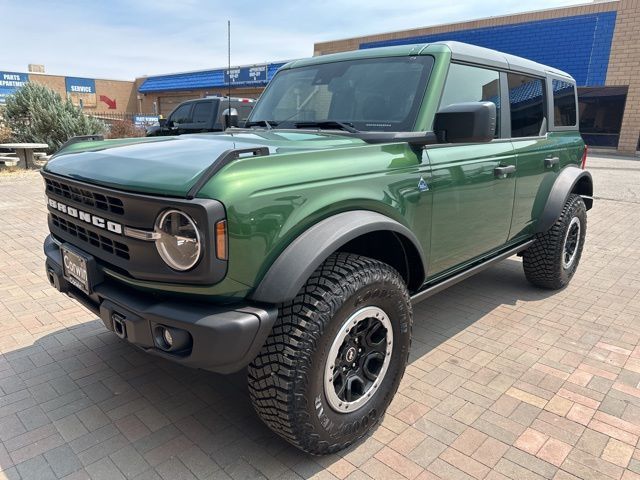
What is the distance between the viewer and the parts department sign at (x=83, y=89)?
4022 centimetres

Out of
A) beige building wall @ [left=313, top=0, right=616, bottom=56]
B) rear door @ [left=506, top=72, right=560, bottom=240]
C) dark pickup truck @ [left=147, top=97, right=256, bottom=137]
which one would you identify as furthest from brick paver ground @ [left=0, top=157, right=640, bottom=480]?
beige building wall @ [left=313, top=0, right=616, bottom=56]

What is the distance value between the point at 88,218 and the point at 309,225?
3.70ft

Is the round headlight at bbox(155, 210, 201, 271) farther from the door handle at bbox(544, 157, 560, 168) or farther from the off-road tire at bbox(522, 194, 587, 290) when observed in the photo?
the off-road tire at bbox(522, 194, 587, 290)

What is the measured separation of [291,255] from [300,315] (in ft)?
0.89

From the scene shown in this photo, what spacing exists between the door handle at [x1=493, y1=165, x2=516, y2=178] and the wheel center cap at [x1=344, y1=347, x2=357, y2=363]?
1765 mm

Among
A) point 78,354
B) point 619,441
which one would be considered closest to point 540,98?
point 619,441

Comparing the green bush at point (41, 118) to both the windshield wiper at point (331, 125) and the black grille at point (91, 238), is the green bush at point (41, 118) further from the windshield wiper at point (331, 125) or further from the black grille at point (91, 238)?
the windshield wiper at point (331, 125)

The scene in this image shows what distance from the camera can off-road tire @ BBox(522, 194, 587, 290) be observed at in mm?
4352

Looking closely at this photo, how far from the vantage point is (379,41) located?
26.6m

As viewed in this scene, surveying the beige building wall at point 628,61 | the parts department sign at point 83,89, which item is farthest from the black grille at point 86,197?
the parts department sign at point 83,89

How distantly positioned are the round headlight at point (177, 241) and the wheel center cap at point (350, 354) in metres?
0.92

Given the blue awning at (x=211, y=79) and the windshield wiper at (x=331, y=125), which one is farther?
the blue awning at (x=211, y=79)

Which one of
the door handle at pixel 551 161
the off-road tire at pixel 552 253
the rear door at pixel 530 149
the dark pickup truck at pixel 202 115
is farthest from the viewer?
the dark pickup truck at pixel 202 115

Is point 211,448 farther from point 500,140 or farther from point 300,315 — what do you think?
point 500,140
